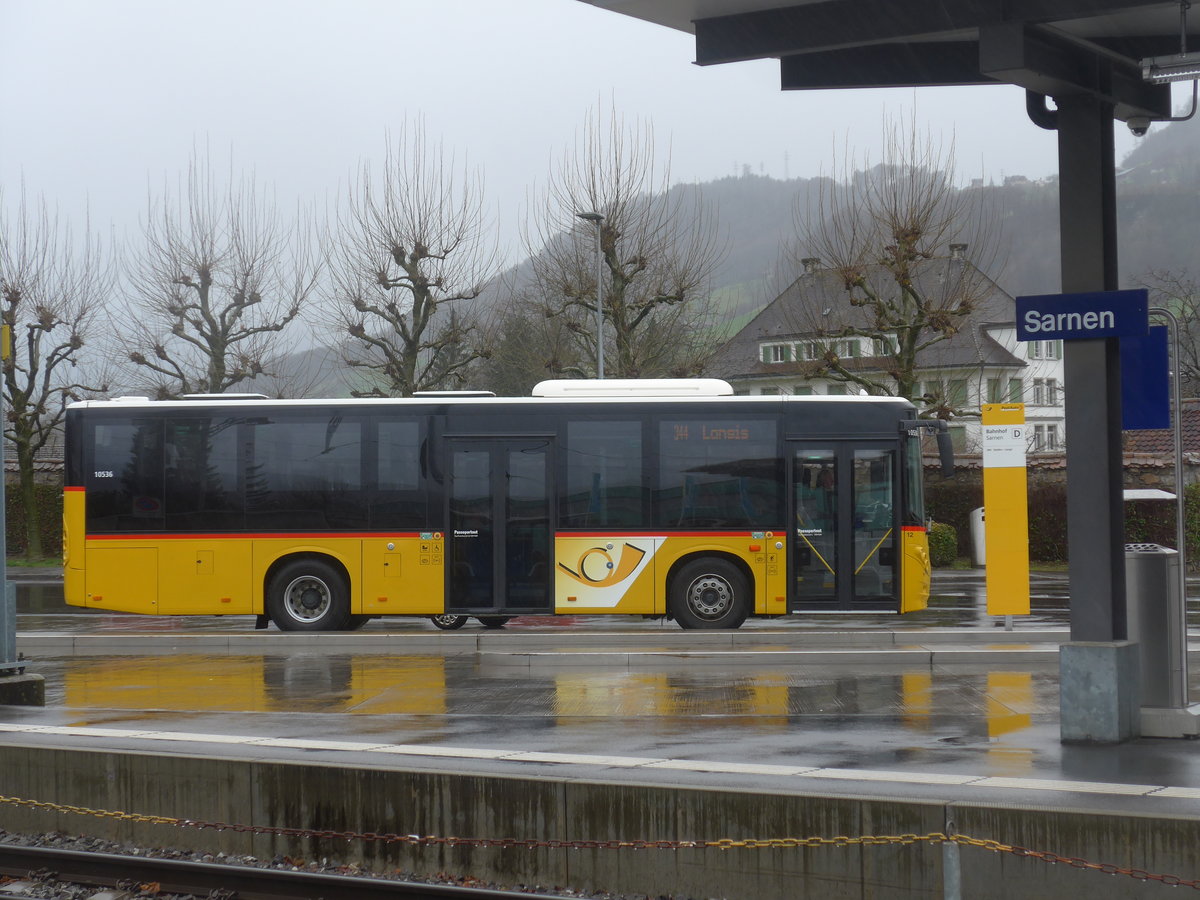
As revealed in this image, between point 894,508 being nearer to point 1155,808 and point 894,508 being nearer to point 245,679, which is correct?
point 245,679

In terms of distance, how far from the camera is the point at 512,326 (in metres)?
62.7

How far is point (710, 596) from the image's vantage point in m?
18.1

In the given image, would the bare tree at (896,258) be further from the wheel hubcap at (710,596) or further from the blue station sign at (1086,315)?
the blue station sign at (1086,315)

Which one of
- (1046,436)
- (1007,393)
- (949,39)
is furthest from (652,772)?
(1046,436)

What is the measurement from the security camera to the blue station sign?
1.47m

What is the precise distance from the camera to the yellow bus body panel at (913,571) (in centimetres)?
1777

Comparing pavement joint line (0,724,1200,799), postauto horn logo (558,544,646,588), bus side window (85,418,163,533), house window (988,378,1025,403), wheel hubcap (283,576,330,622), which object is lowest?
pavement joint line (0,724,1200,799)

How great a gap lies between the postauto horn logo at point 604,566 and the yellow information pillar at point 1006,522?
14.4 ft

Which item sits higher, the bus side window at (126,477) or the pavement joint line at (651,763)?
the bus side window at (126,477)

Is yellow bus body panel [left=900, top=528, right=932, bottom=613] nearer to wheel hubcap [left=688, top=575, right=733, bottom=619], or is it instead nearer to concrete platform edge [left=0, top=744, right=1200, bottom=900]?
wheel hubcap [left=688, top=575, right=733, bottom=619]

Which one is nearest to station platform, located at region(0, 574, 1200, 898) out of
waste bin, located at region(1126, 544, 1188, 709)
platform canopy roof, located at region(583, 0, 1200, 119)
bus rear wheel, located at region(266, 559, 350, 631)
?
waste bin, located at region(1126, 544, 1188, 709)

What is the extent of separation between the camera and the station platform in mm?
6730

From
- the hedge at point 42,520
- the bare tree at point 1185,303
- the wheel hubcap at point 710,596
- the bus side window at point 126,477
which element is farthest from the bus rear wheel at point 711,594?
the bare tree at point 1185,303

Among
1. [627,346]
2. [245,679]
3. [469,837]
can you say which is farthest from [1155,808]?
[627,346]
